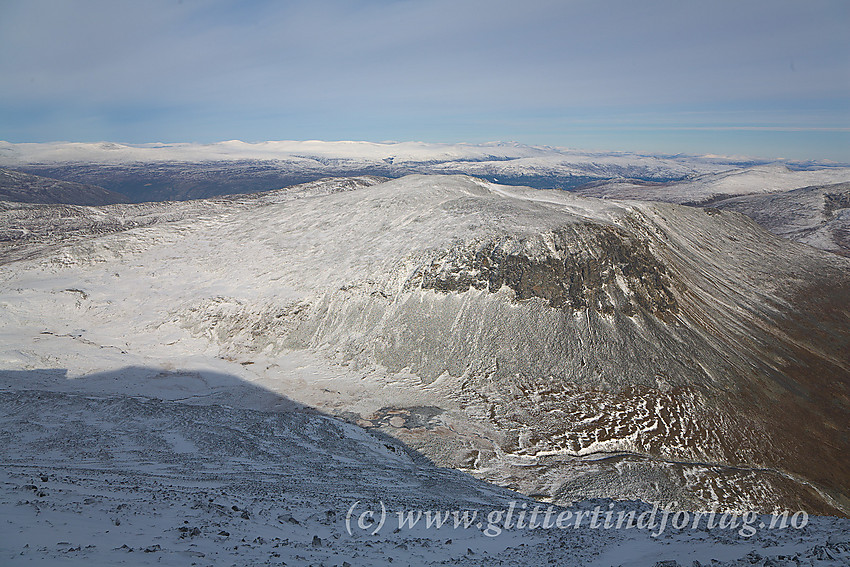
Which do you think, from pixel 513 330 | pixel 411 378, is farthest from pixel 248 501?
pixel 513 330

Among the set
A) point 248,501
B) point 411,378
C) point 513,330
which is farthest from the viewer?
point 513,330

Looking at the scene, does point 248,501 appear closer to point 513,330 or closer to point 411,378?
point 411,378

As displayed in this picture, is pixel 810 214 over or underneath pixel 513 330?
over

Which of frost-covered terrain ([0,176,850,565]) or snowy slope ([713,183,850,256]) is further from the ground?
snowy slope ([713,183,850,256])

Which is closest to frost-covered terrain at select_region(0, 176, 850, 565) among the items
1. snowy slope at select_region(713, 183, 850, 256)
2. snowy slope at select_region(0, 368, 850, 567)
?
snowy slope at select_region(0, 368, 850, 567)

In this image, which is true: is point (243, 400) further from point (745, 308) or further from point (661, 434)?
point (745, 308)

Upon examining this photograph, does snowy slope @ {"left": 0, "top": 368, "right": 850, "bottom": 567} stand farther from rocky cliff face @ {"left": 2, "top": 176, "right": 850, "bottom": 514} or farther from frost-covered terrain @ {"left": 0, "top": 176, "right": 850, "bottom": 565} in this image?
rocky cliff face @ {"left": 2, "top": 176, "right": 850, "bottom": 514}

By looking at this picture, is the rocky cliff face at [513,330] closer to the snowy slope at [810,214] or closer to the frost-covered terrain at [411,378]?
the frost-covered terrain at [411,378]

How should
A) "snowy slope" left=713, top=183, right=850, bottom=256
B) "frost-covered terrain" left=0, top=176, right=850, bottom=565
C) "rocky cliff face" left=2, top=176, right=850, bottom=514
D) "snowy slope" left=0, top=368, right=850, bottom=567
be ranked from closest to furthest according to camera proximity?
"snowy slope" left=0, top=368, right=850, bottom=567
"frost-covered terrain" left=0, top=176, right=850, bottom=565
"rocky cliff face" left=2, top=176, right=850, bottom=514
"snowy slope" left=713, top=183, right=850, bottom=256

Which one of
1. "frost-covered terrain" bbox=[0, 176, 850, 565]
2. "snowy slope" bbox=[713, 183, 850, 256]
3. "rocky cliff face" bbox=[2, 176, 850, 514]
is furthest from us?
"snowy slope" bbox=[713, 183, 850, 256]
